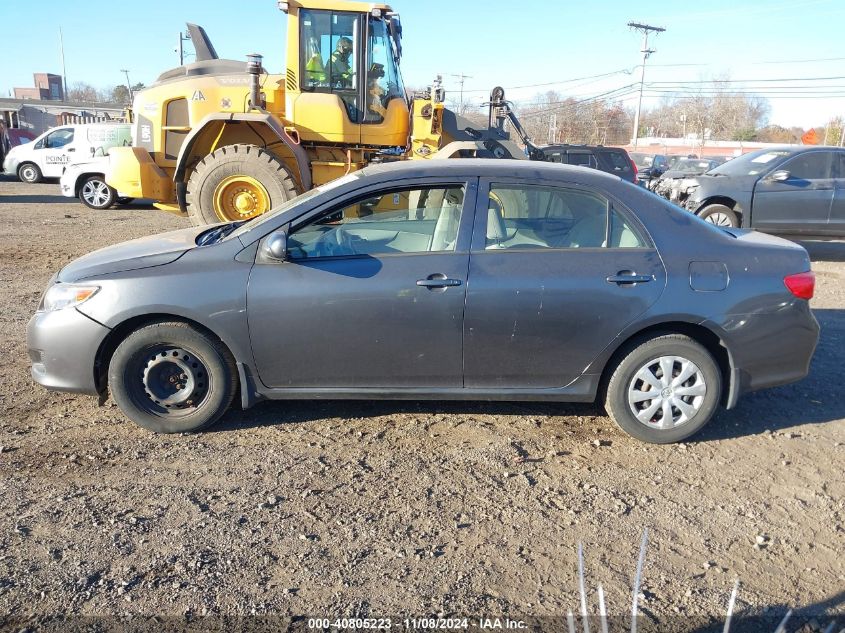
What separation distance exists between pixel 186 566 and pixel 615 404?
100 inches

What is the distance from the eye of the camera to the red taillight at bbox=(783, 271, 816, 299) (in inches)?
160

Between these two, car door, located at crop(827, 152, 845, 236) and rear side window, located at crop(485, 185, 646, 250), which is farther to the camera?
car door, located at crop(827, 152, 845, 236)

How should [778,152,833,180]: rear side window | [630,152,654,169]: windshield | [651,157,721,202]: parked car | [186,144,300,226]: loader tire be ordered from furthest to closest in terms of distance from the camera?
[630,152,654,169]: windshield
[651,157,721,202]: parked car
[778,152,833,180]: rear side window
[186,144,300,226]: loader tire

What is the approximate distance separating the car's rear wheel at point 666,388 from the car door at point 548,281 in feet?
0.81

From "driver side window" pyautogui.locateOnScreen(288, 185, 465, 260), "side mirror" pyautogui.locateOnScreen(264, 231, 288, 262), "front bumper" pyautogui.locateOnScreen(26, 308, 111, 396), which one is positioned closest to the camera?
"side mirror" pyautogui.locateOnScreen(264, 231, 288, 262)

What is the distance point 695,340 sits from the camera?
407 centimetres

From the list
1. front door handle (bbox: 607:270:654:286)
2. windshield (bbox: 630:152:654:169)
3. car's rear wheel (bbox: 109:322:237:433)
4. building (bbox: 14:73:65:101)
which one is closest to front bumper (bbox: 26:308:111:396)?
car's rear wheel (bbox: 109:322:237:433)

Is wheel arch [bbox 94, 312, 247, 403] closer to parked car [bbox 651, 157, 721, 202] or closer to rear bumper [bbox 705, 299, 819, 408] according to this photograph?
rear bumper [bbox 705, 299, 819, 408]

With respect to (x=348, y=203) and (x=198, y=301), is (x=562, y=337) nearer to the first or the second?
(x=348, y=203)

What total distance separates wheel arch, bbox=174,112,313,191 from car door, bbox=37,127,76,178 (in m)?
14.0

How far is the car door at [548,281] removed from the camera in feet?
12.8

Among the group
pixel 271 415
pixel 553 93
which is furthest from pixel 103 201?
pixel 553 93

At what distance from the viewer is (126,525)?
123 inches

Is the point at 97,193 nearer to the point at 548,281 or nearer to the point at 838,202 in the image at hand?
the point at 548,281
